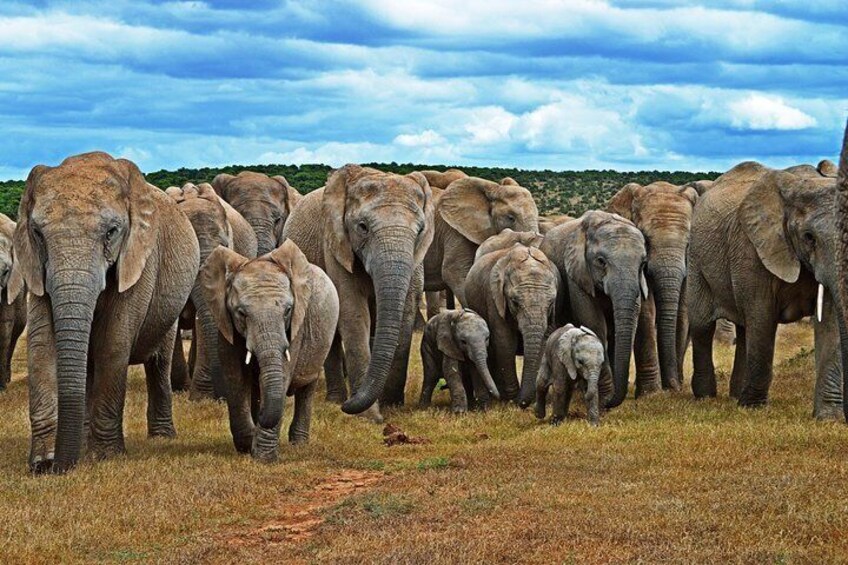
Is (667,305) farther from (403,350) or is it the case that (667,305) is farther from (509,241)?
(403,350)

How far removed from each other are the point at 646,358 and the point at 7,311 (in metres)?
10.3

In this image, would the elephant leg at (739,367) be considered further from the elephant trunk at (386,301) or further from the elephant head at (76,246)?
the elephant head at (76,246)

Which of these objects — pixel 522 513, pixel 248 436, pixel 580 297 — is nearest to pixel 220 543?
pixel 522 513

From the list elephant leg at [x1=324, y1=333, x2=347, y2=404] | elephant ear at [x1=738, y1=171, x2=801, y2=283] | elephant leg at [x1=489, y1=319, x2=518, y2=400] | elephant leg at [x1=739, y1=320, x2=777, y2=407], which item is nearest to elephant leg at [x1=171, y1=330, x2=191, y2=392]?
elephant leg at [x1=324, y1=333, x2=347, y2=404]

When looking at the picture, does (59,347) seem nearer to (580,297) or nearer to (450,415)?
(450,415)

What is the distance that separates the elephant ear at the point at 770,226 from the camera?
1519 centimetres

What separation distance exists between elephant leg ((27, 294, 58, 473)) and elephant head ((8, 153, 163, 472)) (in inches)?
11.3

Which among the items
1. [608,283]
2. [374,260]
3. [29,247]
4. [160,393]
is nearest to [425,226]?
[374,260]

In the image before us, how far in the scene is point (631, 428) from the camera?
14.4 metres

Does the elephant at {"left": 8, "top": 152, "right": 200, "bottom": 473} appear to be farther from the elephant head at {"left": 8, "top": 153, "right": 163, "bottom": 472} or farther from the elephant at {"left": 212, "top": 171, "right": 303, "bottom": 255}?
the elephant at {"left": 212, "top": 171, "right": 303, "bottom": 255}

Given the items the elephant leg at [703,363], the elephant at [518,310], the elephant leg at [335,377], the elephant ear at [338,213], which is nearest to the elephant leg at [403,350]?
the elephant leg at [335,377]

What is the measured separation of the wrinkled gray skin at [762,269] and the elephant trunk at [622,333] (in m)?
1.19

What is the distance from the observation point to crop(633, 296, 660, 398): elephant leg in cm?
1869

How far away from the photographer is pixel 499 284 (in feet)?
57.7
